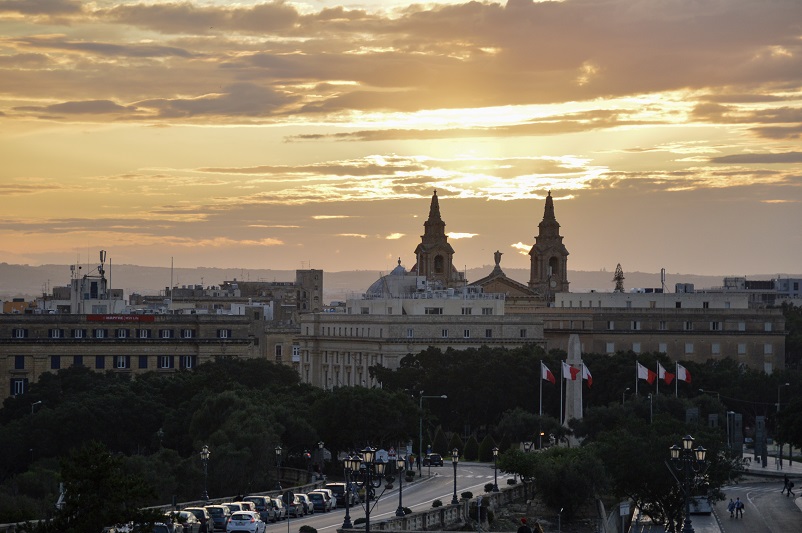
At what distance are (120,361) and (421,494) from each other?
76.2 m

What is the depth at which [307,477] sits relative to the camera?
118 meters

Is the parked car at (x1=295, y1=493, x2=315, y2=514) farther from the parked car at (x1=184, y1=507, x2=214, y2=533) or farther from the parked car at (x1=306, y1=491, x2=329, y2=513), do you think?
the parked car at (x1=184, y1=507, x2=214, y2=533)

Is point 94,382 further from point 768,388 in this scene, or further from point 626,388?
point 768,388

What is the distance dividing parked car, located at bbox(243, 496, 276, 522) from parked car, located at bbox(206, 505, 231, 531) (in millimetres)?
4673

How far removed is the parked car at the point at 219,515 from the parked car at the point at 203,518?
21 cm

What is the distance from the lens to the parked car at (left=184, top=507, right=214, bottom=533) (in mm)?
83838

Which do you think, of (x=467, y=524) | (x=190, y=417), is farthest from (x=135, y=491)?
(x=190, y=417)

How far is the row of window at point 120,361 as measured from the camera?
591 feet

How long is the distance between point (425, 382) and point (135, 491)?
10102cm

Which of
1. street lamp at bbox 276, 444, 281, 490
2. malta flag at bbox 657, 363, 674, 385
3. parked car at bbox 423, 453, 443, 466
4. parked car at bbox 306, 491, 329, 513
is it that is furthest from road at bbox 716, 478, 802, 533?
street lamp at bbox 276, 444, 281, 490

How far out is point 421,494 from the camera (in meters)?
112

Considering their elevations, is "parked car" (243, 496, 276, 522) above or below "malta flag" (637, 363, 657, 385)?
below

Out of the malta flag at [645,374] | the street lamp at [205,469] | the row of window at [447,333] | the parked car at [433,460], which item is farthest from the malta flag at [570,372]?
the row of window at [447,333]

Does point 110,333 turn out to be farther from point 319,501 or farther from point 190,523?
point 190,523
